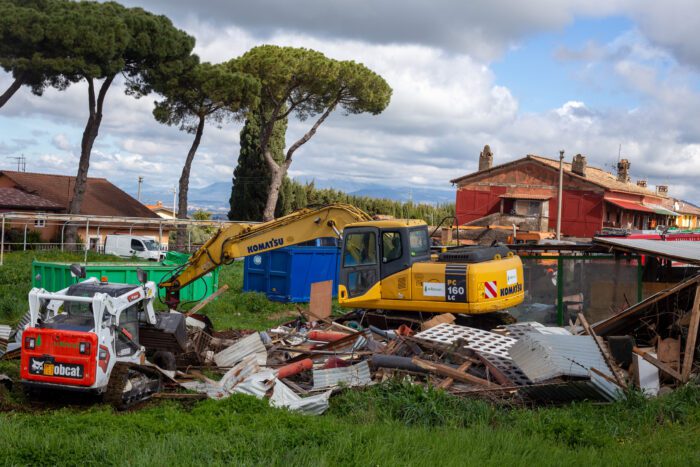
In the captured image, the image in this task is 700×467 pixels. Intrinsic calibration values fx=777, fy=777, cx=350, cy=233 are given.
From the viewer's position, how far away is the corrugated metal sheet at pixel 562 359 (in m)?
10.1

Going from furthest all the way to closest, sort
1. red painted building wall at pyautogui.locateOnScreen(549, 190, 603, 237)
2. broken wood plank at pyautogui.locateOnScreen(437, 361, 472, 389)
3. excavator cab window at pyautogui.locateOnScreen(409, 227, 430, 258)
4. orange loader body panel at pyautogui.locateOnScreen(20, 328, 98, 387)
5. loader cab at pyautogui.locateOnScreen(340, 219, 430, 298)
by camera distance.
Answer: red painted building wall at pyautogui.locateOnScreen(549, 190, 603, 237) < excavator cab window at pyautogui.locateOnScreen(409, 227, 430, 258) < loader cab at pyautogui.locateOnScreen(340, 219, 430, 298) < broken wood plank at pyautogui.locateOnScreen(437, 361, 472, 389) < orange loader body panel at pyautogui.locateOnScreen(20, 328, 98, 387)

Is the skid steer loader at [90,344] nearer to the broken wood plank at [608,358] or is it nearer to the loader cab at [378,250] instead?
the loader cab at [378,250]

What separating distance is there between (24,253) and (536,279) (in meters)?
25.4

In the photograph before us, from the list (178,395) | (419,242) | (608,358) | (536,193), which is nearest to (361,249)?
(419,242)

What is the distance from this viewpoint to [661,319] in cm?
1249

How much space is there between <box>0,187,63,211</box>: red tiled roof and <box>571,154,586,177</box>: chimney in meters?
30.5

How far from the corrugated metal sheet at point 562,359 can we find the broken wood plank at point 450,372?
650 millimetres

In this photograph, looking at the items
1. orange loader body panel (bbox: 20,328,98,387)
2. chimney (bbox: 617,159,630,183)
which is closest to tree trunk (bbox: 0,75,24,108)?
orange loader body panel (bbox: 20,328,98,387)

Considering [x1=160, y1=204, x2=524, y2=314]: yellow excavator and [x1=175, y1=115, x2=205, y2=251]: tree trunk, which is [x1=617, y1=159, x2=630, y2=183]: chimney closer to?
[x1=175, y1=115, x2=205, y2=251]: tree trunk

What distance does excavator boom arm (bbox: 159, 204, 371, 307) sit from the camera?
15.8 m

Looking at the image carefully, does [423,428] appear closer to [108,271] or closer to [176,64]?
[108,271]

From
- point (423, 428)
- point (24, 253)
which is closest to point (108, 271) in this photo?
point (423, 428)

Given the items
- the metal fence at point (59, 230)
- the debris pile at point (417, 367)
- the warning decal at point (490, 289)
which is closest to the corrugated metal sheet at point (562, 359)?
the debris pile at point (417, 367)

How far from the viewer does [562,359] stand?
1053cm
